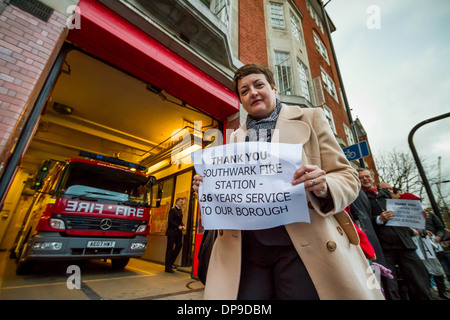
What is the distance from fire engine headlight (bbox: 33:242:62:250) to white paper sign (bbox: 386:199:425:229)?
6.10 metres

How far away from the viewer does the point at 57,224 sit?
13.0 ft

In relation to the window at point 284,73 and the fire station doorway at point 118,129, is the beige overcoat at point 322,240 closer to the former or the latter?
the fire station doorway at point 118,129

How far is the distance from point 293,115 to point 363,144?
5459 mm

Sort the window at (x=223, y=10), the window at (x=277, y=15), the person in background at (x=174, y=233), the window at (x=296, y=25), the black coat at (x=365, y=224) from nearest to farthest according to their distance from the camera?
the black coat at (x=365, y=224)
the window at (x=223, y=10)
the person in background at (x=174, y=233)
the window at (x=277, y=15)
the window at (x=296, y=25)

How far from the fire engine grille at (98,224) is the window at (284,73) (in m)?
8.27

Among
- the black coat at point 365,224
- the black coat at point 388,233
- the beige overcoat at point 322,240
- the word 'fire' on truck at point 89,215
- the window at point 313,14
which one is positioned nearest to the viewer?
A: the beige overcoat at point 322,240

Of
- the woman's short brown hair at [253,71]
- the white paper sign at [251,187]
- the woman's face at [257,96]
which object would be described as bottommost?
the white paper sign at [251,187]

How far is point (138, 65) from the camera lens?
4.14 m

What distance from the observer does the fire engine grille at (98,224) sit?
4.15 meters

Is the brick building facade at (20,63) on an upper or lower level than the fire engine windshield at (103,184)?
Answer: upper

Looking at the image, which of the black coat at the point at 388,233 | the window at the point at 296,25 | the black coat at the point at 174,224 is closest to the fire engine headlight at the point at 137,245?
the black coat at the point at 174,224

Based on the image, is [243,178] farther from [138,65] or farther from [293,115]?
[138,65]

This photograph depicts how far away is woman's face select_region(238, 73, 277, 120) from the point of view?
141cm

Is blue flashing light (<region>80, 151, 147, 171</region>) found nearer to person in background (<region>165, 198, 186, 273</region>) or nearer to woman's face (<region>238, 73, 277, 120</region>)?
person in background (<region>165, 198, 186, 273</region>)
